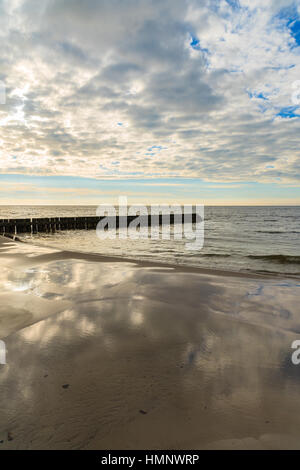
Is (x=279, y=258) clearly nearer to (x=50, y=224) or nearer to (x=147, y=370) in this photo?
(x=147, y=370)

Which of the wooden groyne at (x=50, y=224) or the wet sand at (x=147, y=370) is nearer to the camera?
the wet sand at (x=147, y=370)

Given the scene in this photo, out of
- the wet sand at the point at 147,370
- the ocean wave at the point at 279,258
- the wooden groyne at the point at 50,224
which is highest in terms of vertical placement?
the wooden groyne at the point at 50,224

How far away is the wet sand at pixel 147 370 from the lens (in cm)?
247

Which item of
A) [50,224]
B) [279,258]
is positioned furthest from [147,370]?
[50,224]

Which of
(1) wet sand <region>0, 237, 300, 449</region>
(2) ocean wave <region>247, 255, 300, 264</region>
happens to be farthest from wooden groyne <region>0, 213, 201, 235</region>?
(1) wet sand <region>0, 237, 300, 449</region>

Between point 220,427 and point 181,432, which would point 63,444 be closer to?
point 181,432

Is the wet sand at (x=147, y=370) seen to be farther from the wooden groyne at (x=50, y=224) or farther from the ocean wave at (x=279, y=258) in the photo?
the wooden groyne at (x=50, y=224)

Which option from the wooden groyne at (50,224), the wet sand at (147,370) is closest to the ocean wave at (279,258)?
the wet sand at (147,370)

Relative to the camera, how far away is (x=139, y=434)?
244 cm

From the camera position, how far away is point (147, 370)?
3.44m

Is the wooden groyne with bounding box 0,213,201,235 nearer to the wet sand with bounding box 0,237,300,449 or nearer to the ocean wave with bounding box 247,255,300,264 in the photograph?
the ocean wave with bounding box 247,255,300,264

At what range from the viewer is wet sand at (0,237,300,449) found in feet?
8.09

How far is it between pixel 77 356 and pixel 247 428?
233 cm
